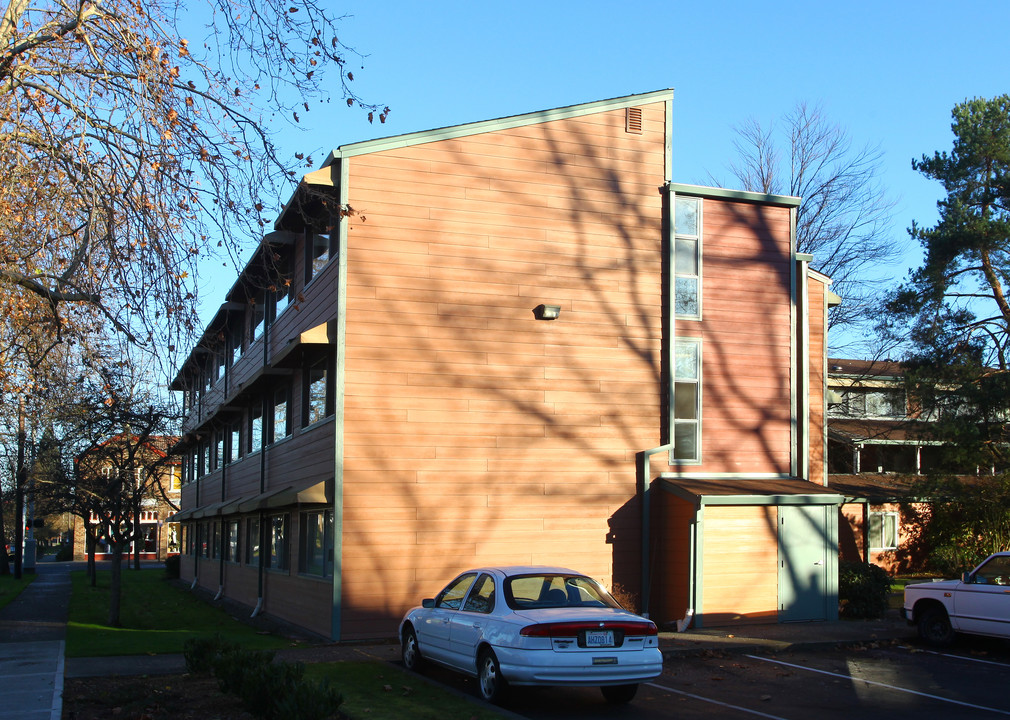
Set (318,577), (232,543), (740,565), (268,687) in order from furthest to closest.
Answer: (232,543), (740,565), (318,577), (268,687)

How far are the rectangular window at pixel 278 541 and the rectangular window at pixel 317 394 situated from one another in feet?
9.21

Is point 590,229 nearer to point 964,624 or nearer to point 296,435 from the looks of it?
point 296,435

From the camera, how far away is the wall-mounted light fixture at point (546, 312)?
1856cm

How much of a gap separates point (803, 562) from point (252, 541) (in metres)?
→ 14.3

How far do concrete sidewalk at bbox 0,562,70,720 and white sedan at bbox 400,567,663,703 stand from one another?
446 centimetres

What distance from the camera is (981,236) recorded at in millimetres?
29203

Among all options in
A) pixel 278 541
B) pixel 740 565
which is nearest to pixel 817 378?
pixel 740 565

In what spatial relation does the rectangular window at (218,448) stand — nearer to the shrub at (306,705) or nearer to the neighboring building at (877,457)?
the neighboring building at (877,457)

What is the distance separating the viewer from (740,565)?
1817cm

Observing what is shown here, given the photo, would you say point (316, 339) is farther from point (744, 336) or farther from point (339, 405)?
point (744, 336)

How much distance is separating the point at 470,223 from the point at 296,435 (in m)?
5.98

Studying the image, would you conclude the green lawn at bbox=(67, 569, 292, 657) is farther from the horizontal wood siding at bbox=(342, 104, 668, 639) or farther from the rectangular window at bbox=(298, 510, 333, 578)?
the horizontal wood siding at bbox=(342, 104, 668, 639)

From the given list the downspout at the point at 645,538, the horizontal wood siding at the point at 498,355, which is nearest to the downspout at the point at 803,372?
the horizontal wood siding at the point at 498,355

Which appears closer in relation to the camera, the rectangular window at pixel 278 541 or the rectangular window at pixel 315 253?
the rectangular window at pixel 315 253
